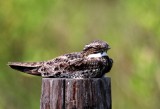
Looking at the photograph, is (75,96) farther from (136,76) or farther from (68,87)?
(136,76)

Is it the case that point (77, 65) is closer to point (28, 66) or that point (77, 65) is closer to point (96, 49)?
point (96, 49)

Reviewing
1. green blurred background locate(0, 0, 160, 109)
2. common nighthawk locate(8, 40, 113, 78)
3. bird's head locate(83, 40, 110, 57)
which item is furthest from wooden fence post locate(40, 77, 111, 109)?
green blurred background locate(0, 0, 160, 109)

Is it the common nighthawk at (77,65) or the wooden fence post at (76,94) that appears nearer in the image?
the wooden fence post at (76,94)

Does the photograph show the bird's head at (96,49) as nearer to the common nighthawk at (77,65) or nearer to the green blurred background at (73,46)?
the common nighthawk at (77,65)

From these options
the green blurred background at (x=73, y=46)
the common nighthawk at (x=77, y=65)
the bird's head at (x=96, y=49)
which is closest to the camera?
the common nighthawk at (x=77, y=65)

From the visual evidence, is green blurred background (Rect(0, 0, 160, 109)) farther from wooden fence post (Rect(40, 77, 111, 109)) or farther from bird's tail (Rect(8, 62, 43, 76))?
wooden fence post (Rect(40, 77, 111, 109))

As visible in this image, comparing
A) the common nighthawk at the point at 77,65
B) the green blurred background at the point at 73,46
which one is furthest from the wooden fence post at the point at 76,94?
the green blurred background at the point at 73,46
